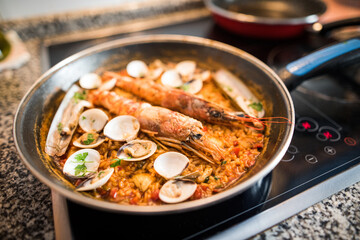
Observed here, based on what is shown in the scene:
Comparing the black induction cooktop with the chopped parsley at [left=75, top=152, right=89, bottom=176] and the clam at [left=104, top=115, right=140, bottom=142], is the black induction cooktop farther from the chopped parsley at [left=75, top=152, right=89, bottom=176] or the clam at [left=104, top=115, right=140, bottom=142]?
the clam at [left=104, top=115, right=140, bottom=142]

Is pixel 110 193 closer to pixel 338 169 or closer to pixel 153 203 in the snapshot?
pixel 153 203

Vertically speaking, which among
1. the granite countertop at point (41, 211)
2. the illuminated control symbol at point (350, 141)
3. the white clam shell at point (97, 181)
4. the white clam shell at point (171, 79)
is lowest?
the granite countertop at point (41, 211)

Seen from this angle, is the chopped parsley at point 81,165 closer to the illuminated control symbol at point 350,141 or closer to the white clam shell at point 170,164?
the white clam shell at point 170,164

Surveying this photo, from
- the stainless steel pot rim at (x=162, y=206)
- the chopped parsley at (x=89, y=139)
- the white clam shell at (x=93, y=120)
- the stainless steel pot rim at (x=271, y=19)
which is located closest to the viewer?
the stainless steel pot rim at (x=162, y=206)

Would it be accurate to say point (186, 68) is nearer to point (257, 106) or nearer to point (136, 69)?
point (136, 69)

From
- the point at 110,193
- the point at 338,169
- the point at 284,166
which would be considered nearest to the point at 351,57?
the point at 338,169

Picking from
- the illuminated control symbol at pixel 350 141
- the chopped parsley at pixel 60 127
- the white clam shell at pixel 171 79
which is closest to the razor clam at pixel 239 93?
the white clam shell at pixel 171 79

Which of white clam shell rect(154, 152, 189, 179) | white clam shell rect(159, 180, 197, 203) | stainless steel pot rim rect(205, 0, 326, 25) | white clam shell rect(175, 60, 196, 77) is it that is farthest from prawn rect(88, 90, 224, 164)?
stainless steel pot rim rect(205, 0, 326, 25)
